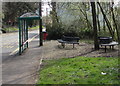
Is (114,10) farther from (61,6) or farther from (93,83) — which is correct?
(93,83)

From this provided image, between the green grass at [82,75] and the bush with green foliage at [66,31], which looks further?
the bush with green foliage at [66,31]

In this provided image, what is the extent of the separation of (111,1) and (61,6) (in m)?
6.07

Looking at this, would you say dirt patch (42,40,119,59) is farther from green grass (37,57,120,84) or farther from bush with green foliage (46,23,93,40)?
bush with green foliage (46,23,93,40)

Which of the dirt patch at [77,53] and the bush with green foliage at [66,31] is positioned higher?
the bush with green foliage at [66,31]

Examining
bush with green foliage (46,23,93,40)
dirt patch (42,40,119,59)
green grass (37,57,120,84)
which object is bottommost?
green grass (37,57,120,84)

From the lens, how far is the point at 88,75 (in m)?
6.39

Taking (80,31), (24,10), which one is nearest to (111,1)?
(80,31)

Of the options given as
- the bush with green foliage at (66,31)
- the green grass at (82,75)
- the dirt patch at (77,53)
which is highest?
the bush with green foliage at (66,31)

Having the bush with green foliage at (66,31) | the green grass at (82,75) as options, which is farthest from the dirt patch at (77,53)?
the bush with green foliage at (66,31)

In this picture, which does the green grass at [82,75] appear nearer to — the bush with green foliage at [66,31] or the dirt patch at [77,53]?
the dirt patch at [77,53]

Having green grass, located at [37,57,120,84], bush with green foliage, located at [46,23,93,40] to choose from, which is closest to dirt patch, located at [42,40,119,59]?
green grass, located at [37,57,120,84]

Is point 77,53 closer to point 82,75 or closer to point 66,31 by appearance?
point 82,75

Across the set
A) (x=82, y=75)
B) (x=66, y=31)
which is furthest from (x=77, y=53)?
(x=66, y=31)

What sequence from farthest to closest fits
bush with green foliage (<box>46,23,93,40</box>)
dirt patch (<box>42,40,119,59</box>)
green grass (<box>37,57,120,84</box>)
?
1. bush with green foliage (<box>46,23,93,40</box>)
2. dirt patch (<box>42,40,119,59</box>)
3. green grass (<box>37,57,120,84</box>)
